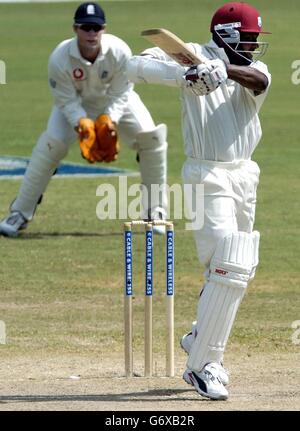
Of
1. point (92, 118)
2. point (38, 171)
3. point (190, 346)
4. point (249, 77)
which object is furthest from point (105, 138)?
point (249, 77)

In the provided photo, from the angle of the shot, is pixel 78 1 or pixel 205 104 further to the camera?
pixel 78 1

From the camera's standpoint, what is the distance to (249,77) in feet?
22.9

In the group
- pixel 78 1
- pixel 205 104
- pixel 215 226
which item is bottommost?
pixel 78 1

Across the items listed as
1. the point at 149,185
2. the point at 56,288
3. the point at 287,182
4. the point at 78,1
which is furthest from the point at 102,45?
the point at 78,1

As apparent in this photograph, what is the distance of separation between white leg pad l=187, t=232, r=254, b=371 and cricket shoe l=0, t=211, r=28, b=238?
19.4ft

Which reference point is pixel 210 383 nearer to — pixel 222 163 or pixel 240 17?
pixel 222 163

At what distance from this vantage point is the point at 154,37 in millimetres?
6738

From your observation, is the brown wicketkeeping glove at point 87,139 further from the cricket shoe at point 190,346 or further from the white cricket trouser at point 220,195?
the white cricket trouser at point 220,195

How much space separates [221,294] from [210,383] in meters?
0.44

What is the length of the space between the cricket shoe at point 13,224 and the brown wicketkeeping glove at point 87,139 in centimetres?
122
